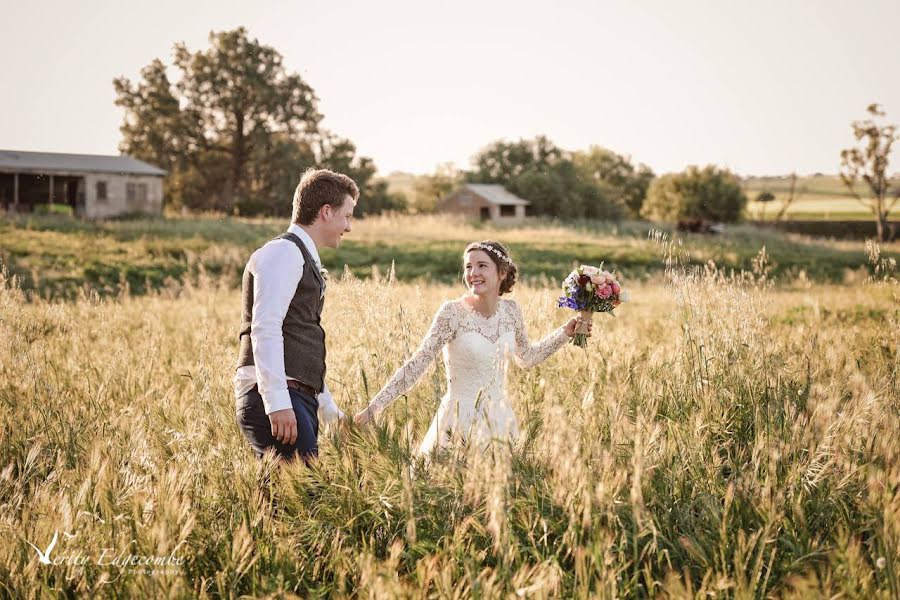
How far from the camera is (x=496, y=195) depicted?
6406 centimetres

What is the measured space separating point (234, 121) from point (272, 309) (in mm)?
53212

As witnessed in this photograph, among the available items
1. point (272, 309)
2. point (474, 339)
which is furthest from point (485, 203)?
point (272, 309)

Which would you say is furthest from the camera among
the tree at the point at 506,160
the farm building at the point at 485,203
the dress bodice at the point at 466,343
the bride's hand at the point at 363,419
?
the tree at the point at 506,160

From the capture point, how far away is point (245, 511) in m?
3.25

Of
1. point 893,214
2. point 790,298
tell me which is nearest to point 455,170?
point 893,214

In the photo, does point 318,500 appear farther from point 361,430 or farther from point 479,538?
point 479,538

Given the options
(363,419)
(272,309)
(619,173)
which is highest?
(619,173)

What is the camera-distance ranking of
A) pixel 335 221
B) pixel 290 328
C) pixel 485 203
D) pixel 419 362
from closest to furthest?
pixel 290 328, pixel 335 221, pixel 419 362, pixel 485 203

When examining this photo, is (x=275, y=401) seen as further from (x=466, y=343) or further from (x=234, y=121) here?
(x=234, y=121)

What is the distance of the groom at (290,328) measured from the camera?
3318 millimetres

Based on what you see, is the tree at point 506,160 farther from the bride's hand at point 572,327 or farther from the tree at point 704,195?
the bride's hand at point 572,327

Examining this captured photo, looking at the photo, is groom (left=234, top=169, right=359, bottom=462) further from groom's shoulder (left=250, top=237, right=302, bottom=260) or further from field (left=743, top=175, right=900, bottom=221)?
field (left=743, top=175, right=900, bottom=221)

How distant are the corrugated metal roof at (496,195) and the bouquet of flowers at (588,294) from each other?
189 ft

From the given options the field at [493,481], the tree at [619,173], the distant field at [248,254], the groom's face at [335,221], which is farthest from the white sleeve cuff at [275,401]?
the tree at [619,173]
